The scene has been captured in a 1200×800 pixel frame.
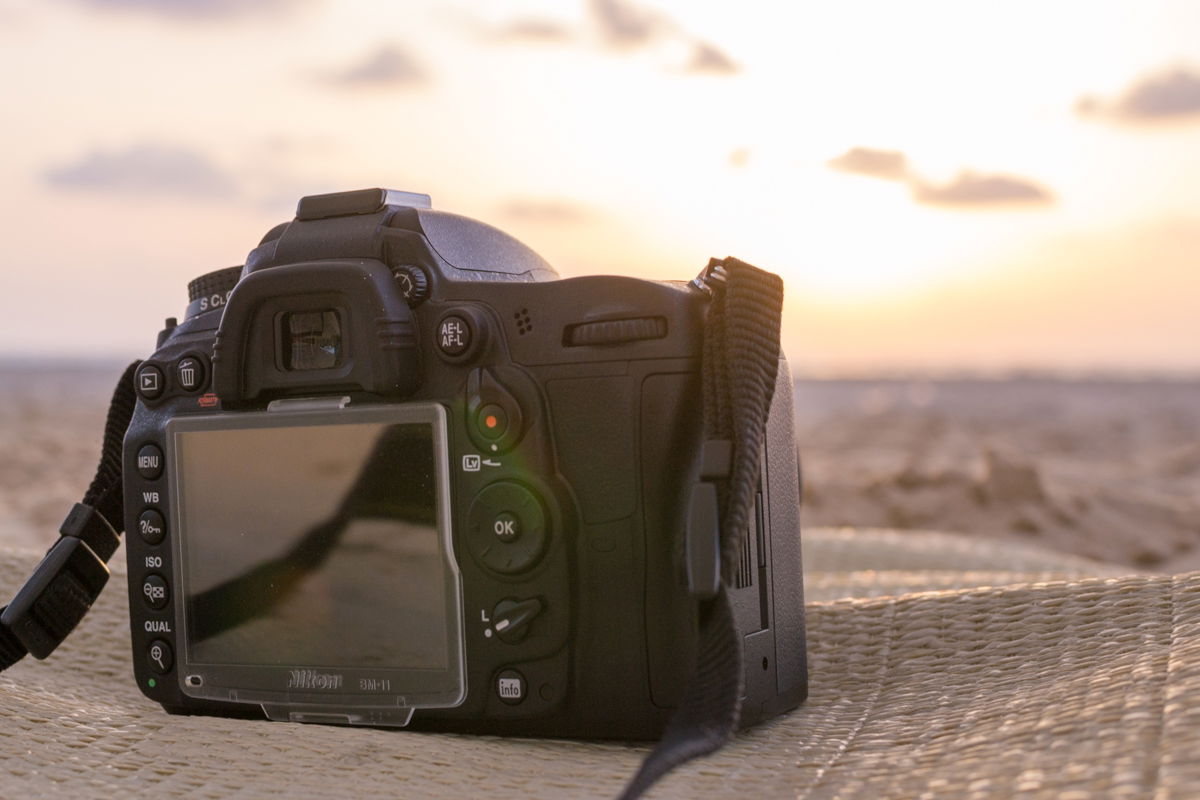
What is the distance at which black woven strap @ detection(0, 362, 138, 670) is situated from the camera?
1559 millimetres

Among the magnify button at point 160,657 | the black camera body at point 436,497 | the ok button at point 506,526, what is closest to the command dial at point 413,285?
the black camera body at point 436,497

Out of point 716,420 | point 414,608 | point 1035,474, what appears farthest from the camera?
point 1035,474

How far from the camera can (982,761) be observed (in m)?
1.03

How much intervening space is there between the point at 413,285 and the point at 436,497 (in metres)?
0.23

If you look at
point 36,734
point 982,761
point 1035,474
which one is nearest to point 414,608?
point 36,734

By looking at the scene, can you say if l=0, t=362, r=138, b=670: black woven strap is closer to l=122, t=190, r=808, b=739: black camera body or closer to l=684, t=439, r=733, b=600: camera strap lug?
l=122, t=190, r=808, b=739: black camera body

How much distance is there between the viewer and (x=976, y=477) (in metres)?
4.45

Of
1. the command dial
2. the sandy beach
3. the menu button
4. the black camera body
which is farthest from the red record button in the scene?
the sandy beach

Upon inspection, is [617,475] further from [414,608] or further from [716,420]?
[414,608]

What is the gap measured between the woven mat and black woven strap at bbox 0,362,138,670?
70mm

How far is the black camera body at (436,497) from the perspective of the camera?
1.26 m

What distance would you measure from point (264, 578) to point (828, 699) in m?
0.67

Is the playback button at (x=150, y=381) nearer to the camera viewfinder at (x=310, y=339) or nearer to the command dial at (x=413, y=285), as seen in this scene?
the camera viewfinder at (x=310, y=339)

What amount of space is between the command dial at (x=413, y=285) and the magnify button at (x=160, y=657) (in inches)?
20.5
